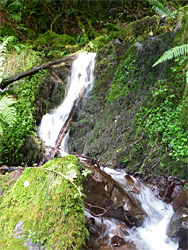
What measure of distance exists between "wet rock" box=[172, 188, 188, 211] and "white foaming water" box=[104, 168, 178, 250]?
0.15 m

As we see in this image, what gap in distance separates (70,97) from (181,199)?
15.2 ft

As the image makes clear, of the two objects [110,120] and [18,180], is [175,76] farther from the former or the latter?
[18,180]

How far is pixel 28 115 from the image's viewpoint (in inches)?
231

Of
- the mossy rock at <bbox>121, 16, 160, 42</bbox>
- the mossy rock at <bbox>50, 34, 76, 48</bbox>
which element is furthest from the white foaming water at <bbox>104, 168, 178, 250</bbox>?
the mossy rock at <bbox>50, 34, 76, 48</bbox>

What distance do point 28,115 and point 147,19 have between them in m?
4.95

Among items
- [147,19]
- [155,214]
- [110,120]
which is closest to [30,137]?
[110,120]

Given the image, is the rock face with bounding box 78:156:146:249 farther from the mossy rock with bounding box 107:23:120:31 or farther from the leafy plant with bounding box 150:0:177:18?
the mossy rock with bounding box 107:23:120:31

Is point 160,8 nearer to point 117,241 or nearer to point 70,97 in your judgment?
point 70,97

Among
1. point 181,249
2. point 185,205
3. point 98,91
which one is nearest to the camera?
point 181,249

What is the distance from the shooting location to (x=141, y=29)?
7.00m

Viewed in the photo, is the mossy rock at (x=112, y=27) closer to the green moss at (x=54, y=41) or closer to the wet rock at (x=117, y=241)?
the green moss at (x=54, y=41)

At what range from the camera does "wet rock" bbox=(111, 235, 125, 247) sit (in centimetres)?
326

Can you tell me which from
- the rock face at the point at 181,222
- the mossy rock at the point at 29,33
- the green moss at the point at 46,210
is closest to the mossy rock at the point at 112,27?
the mossy rock at the point at 29,33

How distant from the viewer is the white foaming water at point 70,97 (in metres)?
6.25
